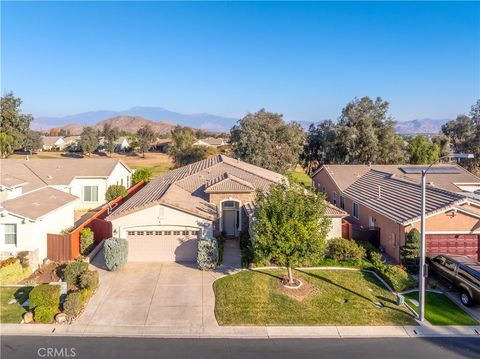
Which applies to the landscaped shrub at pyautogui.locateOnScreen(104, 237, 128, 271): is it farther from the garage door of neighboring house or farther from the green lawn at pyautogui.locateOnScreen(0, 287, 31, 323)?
the garage door of neighboring house

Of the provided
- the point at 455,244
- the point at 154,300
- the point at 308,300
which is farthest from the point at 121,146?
the point at 308,300

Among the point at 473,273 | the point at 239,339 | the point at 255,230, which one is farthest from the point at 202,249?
the point at 473,273

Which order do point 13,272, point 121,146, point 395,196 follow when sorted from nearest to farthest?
point 13,272, point 395,196, point 121,146

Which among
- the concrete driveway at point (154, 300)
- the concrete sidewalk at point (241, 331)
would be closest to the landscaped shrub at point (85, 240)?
the concrete driveway at point (154, 300)

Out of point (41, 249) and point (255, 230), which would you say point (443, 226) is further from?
point (41, 249)

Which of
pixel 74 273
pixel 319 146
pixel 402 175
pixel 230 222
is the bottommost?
pixel 74 273

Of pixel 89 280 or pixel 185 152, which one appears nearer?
pixel 89 280

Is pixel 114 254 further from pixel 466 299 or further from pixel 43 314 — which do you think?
pixel 466 299
